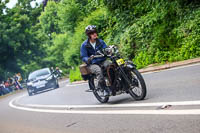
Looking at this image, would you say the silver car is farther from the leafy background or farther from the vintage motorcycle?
the vintage motorcycle

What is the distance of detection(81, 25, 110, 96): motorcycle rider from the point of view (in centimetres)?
679

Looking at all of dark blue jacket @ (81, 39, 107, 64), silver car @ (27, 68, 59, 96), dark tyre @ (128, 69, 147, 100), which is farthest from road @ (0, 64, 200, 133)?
silver car @ (27, 68, 59, 96)

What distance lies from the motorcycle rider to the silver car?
1300 cm

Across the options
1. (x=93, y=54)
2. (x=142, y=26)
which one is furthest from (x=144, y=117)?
(x=142, y=26)

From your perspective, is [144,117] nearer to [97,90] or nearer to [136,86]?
[136,86]

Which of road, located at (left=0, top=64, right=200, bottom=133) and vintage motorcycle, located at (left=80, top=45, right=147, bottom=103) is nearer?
road, located at (left=0, top=64, right=200, bottom=133)

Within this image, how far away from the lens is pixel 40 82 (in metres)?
19.6

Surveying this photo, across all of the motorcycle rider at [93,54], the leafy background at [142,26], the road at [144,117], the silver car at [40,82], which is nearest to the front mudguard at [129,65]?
the motorcycle rider at [93,54]

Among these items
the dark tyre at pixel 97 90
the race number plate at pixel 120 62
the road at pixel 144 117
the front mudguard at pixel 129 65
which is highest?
the race number plate at pixel 120 62

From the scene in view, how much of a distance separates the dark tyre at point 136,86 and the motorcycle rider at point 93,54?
0.64 m

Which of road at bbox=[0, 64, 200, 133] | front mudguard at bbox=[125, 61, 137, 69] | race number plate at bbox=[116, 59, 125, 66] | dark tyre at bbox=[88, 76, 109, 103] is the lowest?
road at bbox=[0, 64, 200, 133]

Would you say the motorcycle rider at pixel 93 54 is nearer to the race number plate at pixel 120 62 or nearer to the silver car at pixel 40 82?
the race number plate at pixel 120 62

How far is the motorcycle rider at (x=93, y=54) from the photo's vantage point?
22.3 feet

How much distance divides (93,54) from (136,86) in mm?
1442
